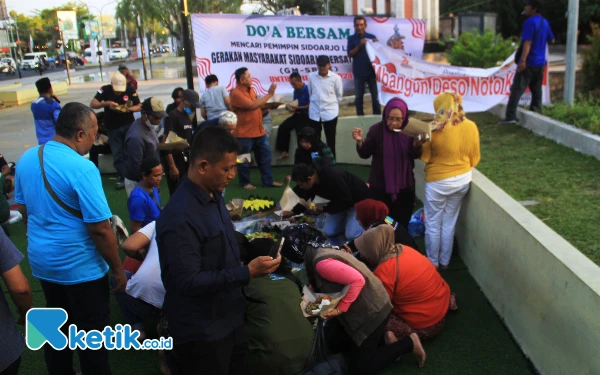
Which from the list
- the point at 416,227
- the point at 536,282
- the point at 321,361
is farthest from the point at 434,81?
the point at 321,361

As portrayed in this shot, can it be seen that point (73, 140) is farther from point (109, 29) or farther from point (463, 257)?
point (109, 29)

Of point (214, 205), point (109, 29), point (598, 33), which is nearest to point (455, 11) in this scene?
point (598, 33)

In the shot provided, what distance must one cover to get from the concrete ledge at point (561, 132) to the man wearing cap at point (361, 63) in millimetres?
2593

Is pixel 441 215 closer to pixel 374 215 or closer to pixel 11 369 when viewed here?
pixel 374 215

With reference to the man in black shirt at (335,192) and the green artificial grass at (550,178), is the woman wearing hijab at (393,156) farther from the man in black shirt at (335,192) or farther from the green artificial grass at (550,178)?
the green artificial grass at (550,178)

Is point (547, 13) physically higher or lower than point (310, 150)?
higher

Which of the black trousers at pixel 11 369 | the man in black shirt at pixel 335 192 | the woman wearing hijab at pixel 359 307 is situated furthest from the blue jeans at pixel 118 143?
the black trousers at pixel 11 369

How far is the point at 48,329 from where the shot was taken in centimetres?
320

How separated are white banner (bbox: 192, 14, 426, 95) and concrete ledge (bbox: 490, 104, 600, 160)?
3399 millimetres

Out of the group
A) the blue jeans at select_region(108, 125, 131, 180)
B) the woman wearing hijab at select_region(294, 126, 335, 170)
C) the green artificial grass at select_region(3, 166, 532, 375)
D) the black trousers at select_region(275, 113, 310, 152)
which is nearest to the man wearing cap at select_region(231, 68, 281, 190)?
the black trousers at select_region(275, 113, 310, 152)

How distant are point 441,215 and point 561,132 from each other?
3.59 metres

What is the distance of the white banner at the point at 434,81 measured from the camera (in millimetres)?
9438

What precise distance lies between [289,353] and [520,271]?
67.8 inches

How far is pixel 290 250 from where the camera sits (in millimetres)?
5113
